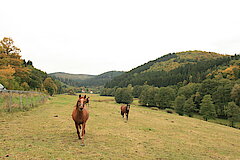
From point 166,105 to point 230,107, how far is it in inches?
1149

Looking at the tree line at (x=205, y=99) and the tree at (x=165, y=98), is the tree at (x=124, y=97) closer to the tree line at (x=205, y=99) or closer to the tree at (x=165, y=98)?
the tree line at (x=205, y=99)

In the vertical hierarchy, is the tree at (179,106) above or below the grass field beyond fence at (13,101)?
below

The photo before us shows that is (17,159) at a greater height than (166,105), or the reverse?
(17,159)

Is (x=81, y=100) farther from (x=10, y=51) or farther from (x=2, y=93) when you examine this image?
(x=10, y=51)

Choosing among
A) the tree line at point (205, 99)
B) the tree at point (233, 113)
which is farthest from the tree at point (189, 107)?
the tree at point (233, 113)

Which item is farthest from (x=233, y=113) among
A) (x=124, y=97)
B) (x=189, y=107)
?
(x=124, y=97)

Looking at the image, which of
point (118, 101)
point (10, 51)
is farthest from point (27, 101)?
point (118, 101)

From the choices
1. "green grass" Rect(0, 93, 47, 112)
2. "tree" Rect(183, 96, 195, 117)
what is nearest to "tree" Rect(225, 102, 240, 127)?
"tree" Rect(183, 96, 195, 117)

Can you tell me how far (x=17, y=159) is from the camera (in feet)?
21.0

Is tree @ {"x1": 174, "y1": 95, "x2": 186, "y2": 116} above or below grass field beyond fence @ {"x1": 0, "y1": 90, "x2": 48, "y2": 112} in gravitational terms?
below

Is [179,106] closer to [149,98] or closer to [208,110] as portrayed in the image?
[208,110]

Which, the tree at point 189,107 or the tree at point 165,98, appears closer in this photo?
the tree at point 189,107

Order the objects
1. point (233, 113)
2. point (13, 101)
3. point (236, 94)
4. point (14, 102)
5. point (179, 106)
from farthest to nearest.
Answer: point (179, 106), point (236, 94), point (233, 113), point (14, 102), point (13, 101)

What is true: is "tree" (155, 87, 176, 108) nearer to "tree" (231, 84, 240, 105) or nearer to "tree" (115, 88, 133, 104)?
"tree" (115, 88, 133, 104)
